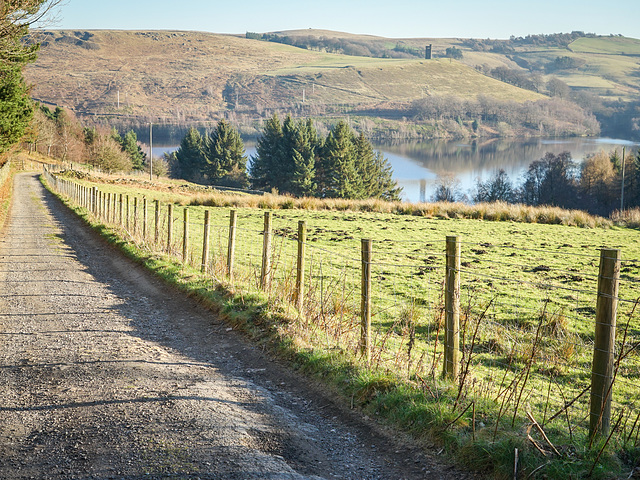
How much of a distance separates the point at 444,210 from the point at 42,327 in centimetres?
2999

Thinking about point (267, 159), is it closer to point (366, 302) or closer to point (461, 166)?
point (461, 166)

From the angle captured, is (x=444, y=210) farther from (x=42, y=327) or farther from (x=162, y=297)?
(x=42, y=327)

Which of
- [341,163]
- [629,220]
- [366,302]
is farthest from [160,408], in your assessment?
[341,163]

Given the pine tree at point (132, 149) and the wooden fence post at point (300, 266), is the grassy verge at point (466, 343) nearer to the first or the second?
the wooden fence post at point (300, 266)

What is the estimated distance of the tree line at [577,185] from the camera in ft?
252

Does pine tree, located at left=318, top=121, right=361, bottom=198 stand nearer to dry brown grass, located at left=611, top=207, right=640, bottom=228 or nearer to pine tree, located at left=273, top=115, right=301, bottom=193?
pine tree, located at left=273, top=115, right=301, bottom=193

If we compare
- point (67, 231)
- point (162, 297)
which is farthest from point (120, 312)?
point (67, 231)

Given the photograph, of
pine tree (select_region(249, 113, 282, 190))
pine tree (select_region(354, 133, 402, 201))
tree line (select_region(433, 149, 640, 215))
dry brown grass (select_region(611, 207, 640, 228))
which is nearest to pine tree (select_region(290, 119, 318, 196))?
pine tree (select_region(249, 113, 282, 190))

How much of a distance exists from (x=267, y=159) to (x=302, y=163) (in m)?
11.6

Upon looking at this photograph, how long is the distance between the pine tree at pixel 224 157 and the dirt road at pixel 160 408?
9432cm

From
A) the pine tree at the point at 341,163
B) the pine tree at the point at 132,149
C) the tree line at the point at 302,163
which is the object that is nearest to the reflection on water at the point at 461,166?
the tree line at the point at 302,163

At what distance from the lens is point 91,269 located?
14750mm

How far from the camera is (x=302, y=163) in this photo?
285 ft

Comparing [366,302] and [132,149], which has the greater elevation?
[132,149]
